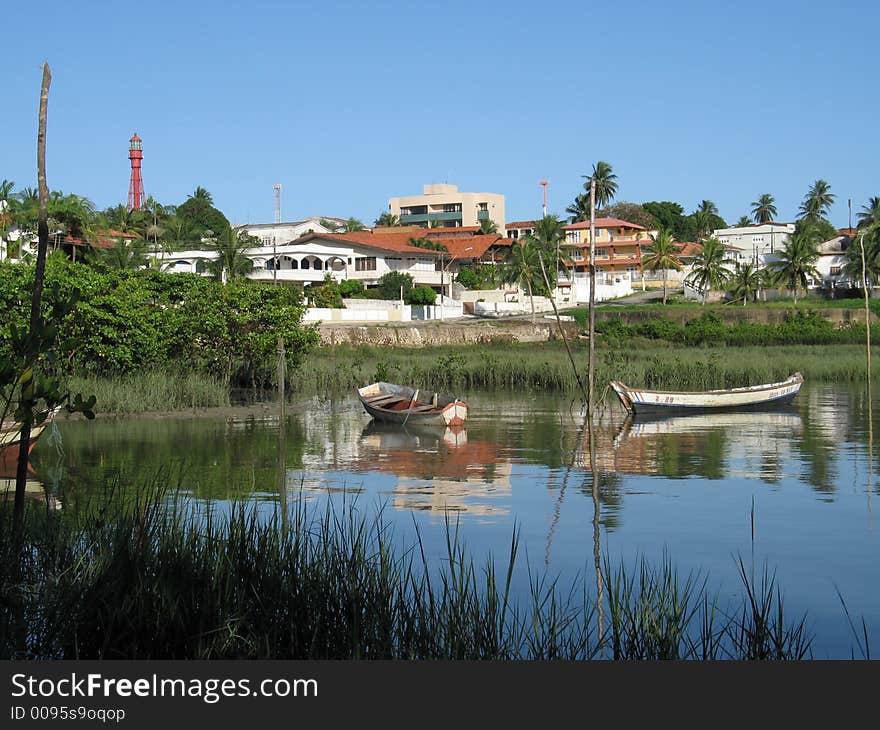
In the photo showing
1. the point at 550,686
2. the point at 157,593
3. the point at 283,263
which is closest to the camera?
the point at 550,686

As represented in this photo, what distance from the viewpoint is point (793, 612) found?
9367mm

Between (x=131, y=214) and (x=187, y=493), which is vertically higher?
(x=131, y=214)

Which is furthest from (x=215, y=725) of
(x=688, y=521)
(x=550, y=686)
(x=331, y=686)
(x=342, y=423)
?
(x=342, y=423)

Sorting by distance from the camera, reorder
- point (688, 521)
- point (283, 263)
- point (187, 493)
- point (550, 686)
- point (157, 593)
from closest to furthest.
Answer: point (550, 686)
point (157, 593)
point (688, 521)
point (187, 493)
point (283, 263)

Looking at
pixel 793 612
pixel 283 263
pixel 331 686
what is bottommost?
pixel 793 612

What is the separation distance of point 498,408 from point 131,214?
5102cm

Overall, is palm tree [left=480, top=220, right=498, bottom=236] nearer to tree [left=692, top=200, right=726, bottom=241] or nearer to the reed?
tree [left=692, top=200, right=726, bottom=241]

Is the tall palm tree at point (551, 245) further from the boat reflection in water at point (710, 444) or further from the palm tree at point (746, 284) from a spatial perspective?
the boat reflection in water at point (710, 444)

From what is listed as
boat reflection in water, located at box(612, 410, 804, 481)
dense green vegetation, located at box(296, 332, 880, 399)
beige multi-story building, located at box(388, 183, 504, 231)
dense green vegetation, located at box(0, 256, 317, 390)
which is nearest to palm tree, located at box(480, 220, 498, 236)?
beige multi-story building, located at box(388, 183, 504, 231)

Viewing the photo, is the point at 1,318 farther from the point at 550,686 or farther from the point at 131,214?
the point at 131,214

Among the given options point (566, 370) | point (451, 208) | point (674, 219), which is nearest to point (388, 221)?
point (451, 208)

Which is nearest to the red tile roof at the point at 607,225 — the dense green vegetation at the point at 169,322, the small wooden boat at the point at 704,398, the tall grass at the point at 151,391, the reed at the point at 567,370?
the reed at the point at 567,370

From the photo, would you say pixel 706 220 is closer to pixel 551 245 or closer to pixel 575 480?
pixel 551 245

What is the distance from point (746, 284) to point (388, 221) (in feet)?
150
